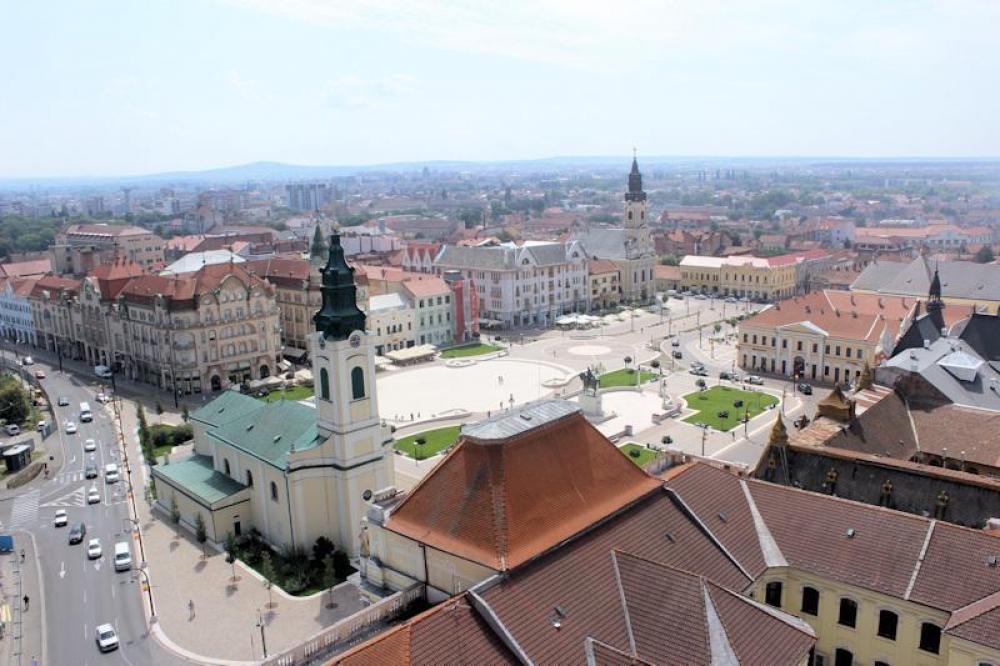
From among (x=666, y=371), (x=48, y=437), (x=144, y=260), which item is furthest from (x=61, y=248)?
(x=666, y=371)

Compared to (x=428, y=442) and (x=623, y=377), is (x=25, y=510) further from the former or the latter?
(x=623, y=377)

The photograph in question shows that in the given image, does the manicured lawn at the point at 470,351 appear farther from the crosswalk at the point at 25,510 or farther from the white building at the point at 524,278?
the crosswalk at the point at 25,510

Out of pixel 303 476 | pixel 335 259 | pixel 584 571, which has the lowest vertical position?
pixel 303 476

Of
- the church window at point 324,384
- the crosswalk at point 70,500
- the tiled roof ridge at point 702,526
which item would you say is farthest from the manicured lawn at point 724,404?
the crosswalk at point 70,500

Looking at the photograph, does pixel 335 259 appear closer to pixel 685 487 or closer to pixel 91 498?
pixel 685 487

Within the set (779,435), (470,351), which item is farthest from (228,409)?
(470,351)

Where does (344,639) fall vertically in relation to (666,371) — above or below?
above

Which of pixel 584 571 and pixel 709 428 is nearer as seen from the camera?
pixel 584 571

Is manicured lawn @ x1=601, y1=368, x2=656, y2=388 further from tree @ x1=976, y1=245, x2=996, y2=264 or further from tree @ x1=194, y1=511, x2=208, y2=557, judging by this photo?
tree @ x1=976, y1=245, x2=996, y2=264
